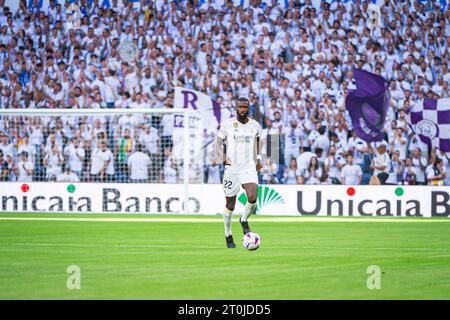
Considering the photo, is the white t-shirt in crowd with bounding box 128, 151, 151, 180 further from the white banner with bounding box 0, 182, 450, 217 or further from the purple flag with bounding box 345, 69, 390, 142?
the purple flag with bounding box 345, 69, 390, 142

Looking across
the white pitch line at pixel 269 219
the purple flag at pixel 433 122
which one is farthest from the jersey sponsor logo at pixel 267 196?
the purple flag at pixel 433 122

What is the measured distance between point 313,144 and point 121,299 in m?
19.5

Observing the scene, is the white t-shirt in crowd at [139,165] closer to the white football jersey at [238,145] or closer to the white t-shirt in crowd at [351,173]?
the white t-shirt in crowd at [351,173]

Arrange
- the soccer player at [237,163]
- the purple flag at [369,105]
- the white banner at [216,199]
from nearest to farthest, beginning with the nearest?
the soccer player at [237,163] → the white banner at [216,199] → the purple flag at [369,105]

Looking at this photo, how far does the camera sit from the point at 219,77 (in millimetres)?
30797

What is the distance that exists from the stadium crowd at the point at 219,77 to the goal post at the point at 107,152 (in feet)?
0.14

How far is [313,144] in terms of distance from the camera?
94.1 ft

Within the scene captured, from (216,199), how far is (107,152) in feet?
12.3

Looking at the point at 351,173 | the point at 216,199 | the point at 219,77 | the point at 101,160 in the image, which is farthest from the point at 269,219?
the point at 219,77

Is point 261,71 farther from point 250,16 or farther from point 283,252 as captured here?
point 283,252

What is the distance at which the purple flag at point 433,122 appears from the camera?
27.9 meters

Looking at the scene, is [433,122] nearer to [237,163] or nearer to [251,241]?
[237,163]

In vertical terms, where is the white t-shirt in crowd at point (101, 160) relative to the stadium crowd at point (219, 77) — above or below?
below

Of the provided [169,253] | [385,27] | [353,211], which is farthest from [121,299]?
[385,27]
